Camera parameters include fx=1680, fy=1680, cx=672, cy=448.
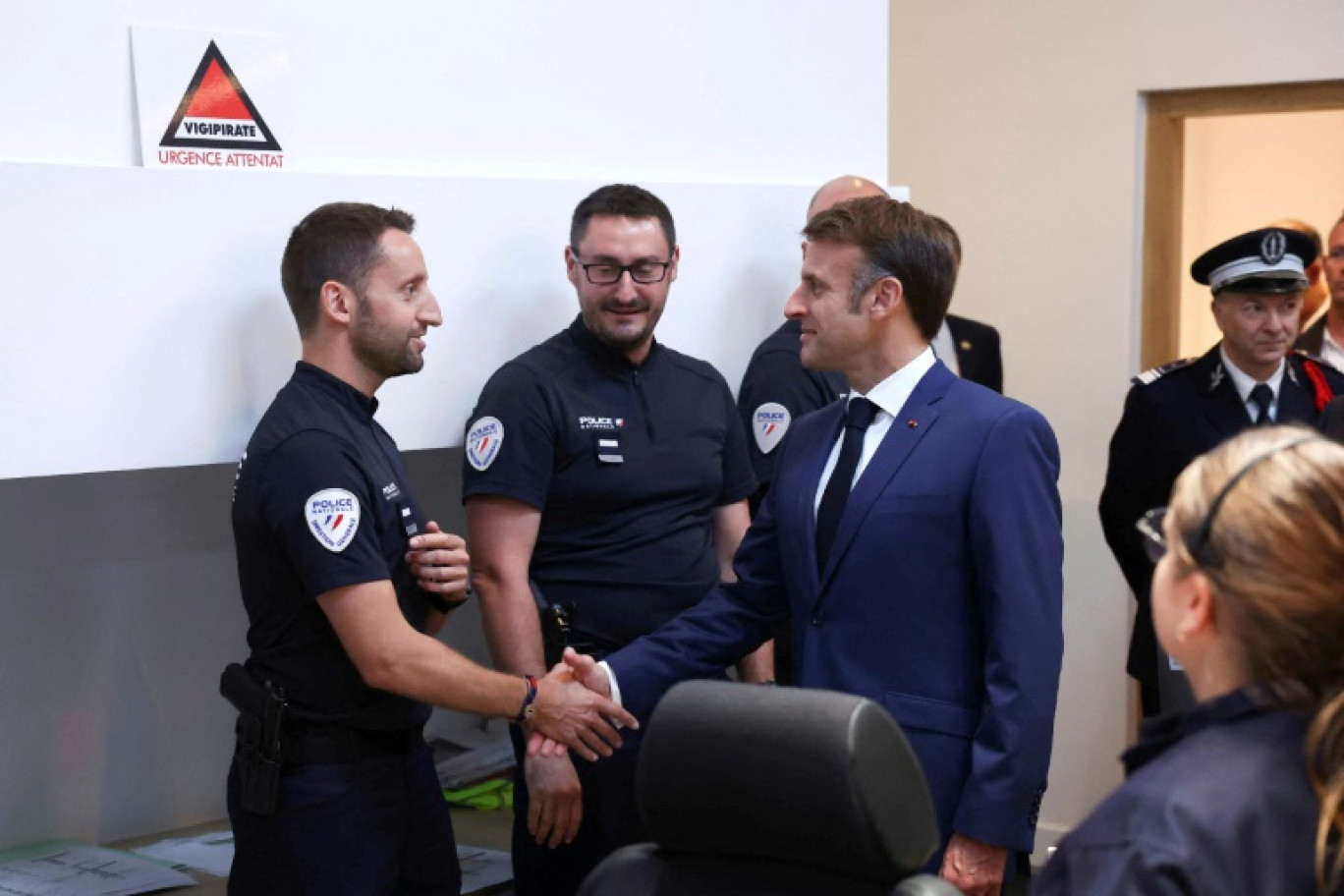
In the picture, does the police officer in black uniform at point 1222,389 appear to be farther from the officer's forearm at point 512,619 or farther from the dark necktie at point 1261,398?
the officer's forearm at point 512,619

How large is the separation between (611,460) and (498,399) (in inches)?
9.3

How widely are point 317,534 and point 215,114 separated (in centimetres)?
74

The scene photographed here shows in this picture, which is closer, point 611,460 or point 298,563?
point 298,563

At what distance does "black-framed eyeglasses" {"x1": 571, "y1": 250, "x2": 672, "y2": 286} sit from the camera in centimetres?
309

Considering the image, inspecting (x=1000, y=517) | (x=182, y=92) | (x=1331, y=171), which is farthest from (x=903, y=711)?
(x=1331, y=171)

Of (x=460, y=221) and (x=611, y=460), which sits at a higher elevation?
(x=460, y=221)

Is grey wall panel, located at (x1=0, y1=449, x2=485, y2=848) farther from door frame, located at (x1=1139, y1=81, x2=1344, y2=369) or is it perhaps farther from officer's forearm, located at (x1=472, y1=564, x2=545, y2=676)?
door frame, located at (x1=1139, y1=81, x2=1344, y2=369)

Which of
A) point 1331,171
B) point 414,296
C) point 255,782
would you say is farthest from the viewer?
point 1331,171

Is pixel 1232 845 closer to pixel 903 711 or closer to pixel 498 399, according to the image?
pixel 903 711

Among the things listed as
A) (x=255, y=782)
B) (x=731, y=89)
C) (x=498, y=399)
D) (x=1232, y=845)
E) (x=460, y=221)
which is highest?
(x=731, y=89)

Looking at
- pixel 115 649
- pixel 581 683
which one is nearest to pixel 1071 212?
pixel 581 683

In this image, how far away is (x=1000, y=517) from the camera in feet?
7.74

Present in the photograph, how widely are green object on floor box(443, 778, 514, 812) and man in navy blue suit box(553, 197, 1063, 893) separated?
101 centimetres

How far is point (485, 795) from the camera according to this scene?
3.63 metres
